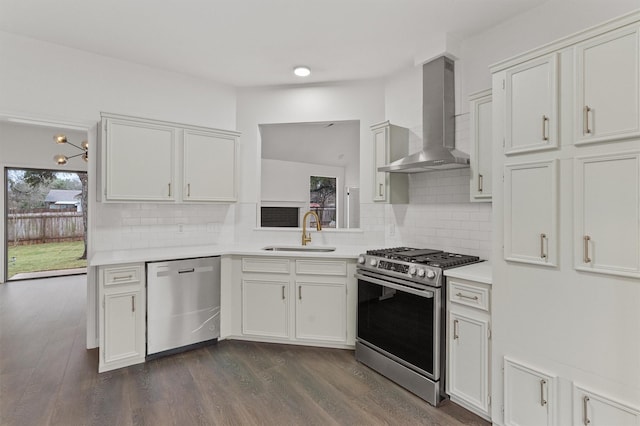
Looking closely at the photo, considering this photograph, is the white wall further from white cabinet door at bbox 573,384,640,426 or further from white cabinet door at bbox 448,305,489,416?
white cabinet door at bbox 573,384,640,426

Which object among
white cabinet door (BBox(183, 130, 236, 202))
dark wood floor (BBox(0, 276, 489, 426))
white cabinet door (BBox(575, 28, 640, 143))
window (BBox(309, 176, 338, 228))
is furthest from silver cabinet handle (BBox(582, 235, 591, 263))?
window (BBox(309, 176, 338, 228))

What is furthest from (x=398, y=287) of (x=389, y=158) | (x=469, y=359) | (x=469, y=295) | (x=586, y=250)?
(x=389, y=158)

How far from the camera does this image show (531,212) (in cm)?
191

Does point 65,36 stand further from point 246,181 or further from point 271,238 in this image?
point 271,238

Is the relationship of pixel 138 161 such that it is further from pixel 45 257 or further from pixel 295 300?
pixel 45 257

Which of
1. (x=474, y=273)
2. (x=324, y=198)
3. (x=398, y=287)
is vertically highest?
(x=324, y=198)

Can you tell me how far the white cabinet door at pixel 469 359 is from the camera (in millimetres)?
2131

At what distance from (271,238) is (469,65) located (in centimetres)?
263

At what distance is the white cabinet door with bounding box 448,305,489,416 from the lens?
6.99ft

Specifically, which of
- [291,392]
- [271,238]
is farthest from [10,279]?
[291,392]

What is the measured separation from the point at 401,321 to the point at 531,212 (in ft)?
3.93

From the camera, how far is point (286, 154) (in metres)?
5.14

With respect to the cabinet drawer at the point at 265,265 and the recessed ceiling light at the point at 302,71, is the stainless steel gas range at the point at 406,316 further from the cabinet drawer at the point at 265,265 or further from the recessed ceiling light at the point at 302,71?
the recessed ceiling light at the point at 302,71

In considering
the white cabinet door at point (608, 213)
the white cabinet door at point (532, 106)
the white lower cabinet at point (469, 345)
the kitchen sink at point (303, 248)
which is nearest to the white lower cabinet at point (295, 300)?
the kitchen sink at point (303, 248)
